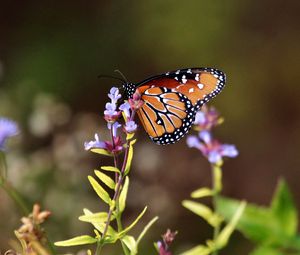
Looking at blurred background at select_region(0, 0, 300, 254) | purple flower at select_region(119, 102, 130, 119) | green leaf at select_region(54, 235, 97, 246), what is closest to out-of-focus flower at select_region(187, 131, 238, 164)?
purple flower at select_region(119, 102, 130, 119)

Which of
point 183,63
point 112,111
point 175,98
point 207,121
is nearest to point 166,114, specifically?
point 175,98

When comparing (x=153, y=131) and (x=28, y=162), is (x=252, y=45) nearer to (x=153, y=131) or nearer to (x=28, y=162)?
(x=28, y=162)

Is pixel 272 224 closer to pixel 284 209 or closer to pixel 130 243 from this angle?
pixel 284 209

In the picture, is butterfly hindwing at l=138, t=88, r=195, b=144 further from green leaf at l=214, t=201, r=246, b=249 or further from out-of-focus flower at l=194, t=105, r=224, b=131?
green leaf at l=214, t=201, r=246, b=249

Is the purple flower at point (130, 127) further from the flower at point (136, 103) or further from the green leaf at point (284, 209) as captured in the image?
the green leaf at point (284, 209)

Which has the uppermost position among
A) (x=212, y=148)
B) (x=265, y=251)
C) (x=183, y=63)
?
(x=183, y=63)

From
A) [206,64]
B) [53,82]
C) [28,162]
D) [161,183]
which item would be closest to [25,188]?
[28,162]

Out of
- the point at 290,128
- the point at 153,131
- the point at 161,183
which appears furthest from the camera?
the point at 290,128

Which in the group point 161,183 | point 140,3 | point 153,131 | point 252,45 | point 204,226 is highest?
point 140,3
